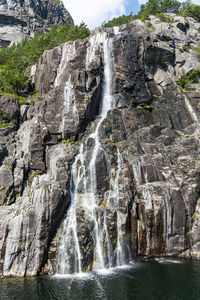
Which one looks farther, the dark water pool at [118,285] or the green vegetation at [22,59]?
the green vegetation at [22,59]

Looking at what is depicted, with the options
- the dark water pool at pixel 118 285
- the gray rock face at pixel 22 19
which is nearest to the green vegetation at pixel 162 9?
the gray rock face at pixel 22 19

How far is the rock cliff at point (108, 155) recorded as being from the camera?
2047 centimetres

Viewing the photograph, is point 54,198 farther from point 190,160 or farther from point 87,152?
point 190,160

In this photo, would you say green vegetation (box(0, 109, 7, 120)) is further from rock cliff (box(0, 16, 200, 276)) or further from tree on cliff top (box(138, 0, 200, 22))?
tree on cliff top (box(138, 0, 200, 22))

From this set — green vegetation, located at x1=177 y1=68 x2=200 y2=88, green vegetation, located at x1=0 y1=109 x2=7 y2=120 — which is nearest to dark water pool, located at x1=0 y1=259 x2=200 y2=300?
green vegetation, located at x1=0 y1=109 x2=7 y2=120

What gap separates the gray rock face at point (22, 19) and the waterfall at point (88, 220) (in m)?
80.3

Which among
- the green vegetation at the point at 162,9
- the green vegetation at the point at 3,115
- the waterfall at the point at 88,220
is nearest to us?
the waterfall at the point at 88,220

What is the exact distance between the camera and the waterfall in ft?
65.1

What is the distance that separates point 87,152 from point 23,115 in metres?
13.0

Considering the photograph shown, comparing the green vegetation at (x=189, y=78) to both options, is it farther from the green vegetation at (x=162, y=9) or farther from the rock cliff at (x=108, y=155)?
the green vegetation at (x=162, y=9)

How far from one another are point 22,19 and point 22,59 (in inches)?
2039

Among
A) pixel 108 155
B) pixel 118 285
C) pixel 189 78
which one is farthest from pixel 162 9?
pixel 118 285

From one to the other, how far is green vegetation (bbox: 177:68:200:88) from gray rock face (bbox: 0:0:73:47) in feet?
241

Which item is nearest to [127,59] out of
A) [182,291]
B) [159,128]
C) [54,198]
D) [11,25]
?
[159,128]
